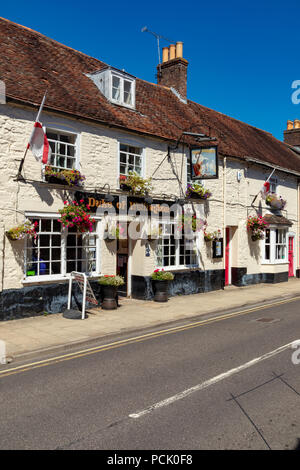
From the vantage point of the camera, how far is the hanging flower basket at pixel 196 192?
16.5 metres

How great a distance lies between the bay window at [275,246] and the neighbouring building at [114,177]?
6 cm

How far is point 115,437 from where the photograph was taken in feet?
15.0

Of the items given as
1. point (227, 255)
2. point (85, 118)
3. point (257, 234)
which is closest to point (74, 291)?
point (85, 118)

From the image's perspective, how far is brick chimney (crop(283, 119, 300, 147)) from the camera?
97.8 feet

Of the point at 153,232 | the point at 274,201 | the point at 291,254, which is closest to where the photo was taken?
the point at 153,232

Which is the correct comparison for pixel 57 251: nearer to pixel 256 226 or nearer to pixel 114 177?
pixel 114 177

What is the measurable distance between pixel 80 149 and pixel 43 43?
18.6ft

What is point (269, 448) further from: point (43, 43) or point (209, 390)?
point (43, 43)

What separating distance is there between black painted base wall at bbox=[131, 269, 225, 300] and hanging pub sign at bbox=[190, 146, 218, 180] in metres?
3.96

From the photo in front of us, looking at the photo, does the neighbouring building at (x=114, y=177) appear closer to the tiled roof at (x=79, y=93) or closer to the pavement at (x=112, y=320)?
the tiled roof at (x=79, y=93)

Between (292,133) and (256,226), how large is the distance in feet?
45.3

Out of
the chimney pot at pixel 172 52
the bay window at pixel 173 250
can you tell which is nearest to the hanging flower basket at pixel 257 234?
the bay window at pixel 173 250

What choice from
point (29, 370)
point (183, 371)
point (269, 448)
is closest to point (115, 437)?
point (269, 448)

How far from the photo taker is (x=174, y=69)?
67.6 ft
